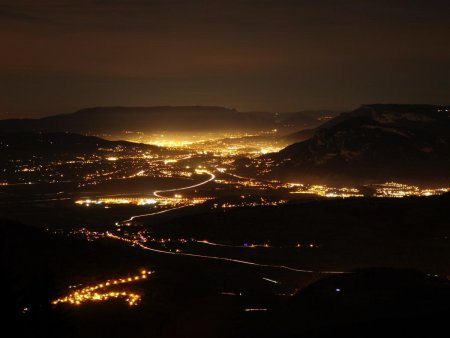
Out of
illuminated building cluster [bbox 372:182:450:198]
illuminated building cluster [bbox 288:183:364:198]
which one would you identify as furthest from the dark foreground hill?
illuminated building cluster [bbox 288:183:364:198]

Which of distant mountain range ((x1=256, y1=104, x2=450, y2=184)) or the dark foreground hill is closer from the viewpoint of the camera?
the dark foreground hill

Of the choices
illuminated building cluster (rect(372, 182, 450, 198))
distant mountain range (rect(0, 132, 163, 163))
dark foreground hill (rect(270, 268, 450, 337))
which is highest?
distant mountain range (rect(0, 132, 163, 163))

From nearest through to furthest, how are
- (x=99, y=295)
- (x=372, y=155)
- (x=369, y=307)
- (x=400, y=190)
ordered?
(x=369, y=307)
(x=99, y=295)
(x=400, y=190)
(x=372, y=155)

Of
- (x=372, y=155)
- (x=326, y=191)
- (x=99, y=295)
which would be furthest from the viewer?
(x=372, y=155)

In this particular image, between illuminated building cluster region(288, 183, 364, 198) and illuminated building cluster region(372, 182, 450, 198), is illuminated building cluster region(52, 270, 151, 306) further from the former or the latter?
illuminated building cluster region(372, 182, 450, 198)

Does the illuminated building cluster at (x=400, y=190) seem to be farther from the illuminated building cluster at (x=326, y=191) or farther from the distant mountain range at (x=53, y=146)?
the distant mountain range at (x=53, y=146)

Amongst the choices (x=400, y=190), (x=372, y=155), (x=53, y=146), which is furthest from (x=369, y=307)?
(x=53, y=146)

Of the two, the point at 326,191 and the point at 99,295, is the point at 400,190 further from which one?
the point at 99,295

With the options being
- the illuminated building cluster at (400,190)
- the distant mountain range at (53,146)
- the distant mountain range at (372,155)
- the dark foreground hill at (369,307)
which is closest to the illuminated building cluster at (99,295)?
the dark foreground hill at (369,307)

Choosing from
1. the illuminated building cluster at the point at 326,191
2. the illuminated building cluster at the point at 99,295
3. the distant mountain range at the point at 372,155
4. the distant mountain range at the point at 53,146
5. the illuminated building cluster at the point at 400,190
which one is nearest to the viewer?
the illuminated building cluster at the point at 99,295
